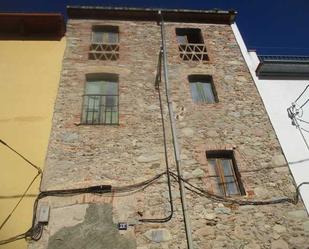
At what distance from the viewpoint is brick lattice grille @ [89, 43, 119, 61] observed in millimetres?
10391

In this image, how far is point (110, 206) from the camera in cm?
716

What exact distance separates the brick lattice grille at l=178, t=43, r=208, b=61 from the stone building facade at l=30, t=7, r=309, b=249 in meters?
0.19

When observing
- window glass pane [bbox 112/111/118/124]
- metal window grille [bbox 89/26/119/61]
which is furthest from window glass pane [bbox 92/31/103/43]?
window glass pane [bbox 112/111/118/124]

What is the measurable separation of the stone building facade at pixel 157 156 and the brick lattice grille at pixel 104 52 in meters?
0.16

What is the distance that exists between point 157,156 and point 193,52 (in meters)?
4.60

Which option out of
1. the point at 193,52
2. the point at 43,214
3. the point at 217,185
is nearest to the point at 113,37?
the point at 193,52

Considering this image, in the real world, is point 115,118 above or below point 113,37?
below

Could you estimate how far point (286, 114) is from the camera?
9422 mm

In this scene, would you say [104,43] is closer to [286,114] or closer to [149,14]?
[149,14]

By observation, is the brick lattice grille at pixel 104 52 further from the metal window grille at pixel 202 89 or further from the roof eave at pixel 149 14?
the metal window grille at pixel 202 89

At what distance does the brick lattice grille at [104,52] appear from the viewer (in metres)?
10.4

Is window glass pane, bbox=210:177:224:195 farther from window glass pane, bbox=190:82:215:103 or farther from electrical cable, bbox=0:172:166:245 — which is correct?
window glass pane, bbox=190:82:215:103

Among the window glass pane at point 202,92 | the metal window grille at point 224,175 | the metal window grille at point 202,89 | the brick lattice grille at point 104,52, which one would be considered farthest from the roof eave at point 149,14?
the metal window grille at point 224,175

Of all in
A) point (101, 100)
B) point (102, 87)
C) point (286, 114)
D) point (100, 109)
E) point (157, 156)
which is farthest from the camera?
point (102, 87)
